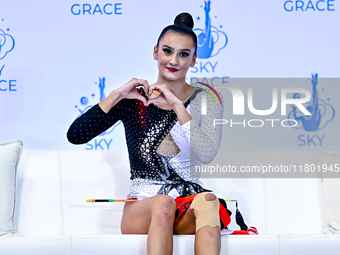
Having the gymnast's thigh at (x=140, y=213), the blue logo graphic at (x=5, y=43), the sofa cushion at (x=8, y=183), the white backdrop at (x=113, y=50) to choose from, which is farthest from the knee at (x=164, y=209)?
the blue logo graphic at (x=5, y=43)

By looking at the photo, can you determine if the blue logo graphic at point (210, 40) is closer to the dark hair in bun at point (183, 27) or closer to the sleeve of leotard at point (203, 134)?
the dark hair in bun at point (183, 27)

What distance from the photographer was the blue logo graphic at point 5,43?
2.88m

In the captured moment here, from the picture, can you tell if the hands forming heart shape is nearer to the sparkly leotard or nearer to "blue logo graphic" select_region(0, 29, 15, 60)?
the sparkly leotard

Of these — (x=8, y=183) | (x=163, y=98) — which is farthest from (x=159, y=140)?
(x=8, y=183)

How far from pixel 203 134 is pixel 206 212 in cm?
40

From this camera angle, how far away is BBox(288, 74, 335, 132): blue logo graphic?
287 cm

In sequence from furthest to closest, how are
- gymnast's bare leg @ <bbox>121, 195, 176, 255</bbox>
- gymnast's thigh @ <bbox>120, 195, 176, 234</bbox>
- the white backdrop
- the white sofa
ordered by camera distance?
the white backdrop
the white sofa
gymnast's thigh @ <bbox>120, 195, 176, 234</bbox>
gymnast's bare leg @ <bbox>121, 195, 176, 255</bbox>

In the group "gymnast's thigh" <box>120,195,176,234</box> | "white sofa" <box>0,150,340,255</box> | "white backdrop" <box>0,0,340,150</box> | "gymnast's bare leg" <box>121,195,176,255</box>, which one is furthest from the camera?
"white backdrop" <box>0,0,340,150</box>

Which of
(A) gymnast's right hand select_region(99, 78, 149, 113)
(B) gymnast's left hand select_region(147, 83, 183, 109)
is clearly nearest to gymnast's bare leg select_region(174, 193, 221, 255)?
(B) gymnast's left hand select_region(147, 83, 183, 109)

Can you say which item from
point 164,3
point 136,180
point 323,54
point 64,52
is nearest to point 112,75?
point 64,52

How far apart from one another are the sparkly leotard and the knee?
22 cm

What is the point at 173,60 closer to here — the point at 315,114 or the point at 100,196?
the point at 100,196

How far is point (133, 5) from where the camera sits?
2.92 metres

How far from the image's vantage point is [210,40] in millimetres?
2904
